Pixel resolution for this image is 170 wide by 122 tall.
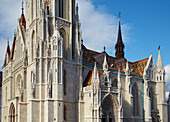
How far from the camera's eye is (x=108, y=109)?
1511 inches

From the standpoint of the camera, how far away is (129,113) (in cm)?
4456

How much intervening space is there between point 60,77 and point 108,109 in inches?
347

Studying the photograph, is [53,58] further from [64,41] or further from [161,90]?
[161,90]

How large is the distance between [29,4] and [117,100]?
66.7 ft

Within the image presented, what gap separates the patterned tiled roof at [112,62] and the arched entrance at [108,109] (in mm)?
7263

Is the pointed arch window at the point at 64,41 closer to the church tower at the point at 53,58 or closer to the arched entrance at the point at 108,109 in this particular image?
the church tower at the point at 53,58

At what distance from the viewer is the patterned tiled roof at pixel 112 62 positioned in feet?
143

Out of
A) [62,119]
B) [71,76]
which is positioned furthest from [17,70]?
[62,119]

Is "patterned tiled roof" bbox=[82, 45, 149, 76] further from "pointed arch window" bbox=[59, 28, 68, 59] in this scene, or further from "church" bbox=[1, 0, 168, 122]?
"pointed arch window" bbox=[59, 28, 68, 59]

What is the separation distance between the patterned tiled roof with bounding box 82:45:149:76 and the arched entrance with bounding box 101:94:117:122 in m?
7.26

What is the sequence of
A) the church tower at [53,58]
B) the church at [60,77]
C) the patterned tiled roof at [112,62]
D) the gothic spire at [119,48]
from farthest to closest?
the gothic spire at [119,48] < the patterned tiled roof at [112,62] < the church at [60,77] < the church tower at [53,58]

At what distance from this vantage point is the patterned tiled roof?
43.7 metres

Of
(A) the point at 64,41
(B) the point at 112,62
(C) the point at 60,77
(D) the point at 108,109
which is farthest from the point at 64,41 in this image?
(B) the point at 112,62

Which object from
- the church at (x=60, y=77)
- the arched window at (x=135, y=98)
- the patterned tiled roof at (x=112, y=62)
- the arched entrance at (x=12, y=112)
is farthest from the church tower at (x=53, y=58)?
the arched window at (x=135, y=98)
